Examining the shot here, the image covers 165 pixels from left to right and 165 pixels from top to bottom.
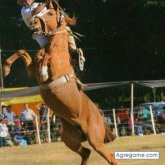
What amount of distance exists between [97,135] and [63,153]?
637 centimetres

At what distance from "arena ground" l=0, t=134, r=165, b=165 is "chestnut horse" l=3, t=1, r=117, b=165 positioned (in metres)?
3.17

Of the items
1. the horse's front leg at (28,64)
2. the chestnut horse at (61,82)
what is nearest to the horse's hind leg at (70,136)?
the chestnut horse at (61,82)

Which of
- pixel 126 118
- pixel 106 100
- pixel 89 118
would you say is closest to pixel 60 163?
pixel 89 118

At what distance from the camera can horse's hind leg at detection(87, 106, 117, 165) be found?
31.0ft

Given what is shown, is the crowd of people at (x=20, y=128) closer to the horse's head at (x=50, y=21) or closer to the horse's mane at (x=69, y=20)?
Result: the horse's mane at (x=69, y=20)

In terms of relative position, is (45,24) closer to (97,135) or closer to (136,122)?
(97,135)

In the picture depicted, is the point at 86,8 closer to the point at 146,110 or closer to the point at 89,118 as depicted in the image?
the point at 146,110

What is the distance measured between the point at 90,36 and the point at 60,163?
23973mm

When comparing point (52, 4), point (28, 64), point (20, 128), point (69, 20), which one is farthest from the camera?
point (20, 128)

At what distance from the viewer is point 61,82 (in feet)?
29.6

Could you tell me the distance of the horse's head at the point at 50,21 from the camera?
8836 millimetres

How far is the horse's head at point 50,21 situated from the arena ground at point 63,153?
4.34 metres

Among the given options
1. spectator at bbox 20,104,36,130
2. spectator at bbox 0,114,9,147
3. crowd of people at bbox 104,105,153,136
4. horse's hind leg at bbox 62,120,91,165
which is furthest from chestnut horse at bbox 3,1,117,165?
crowd of people at bbox 104,105,153,136

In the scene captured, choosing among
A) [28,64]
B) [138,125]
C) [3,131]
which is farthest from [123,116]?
[28,64]
